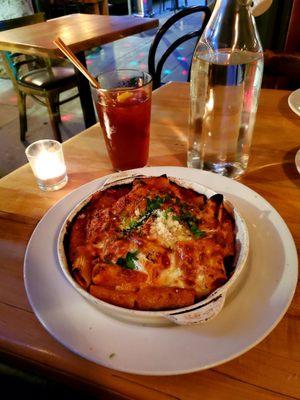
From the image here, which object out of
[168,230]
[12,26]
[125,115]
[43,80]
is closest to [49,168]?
[125,115]

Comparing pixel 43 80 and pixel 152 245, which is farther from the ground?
pixel 152 245

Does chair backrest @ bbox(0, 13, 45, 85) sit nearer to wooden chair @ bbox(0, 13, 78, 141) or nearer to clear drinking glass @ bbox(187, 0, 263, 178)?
wooden chair @ bbox(0, 13, 78, 141)

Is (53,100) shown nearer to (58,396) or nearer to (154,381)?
(58,396)

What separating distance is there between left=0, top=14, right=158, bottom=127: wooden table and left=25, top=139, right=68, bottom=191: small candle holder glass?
4.10ft

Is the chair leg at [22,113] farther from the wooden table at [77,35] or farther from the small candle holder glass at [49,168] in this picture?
the small candle holder glass at [49,168]

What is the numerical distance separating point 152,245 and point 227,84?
0.39m

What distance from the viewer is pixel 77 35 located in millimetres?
2035

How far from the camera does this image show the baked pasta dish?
1.50ft

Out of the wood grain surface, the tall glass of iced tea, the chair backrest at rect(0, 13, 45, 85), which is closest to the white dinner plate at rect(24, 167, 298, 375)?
the tall glass of iced tea

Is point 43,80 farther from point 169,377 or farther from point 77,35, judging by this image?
point 169,377

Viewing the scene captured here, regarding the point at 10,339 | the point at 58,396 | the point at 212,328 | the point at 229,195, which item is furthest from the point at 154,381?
the point at 58,396

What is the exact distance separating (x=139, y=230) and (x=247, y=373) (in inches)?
9.4

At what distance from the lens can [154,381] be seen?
398 millimetres

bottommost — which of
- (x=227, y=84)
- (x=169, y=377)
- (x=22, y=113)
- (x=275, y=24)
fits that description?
(x=22, y=113)
